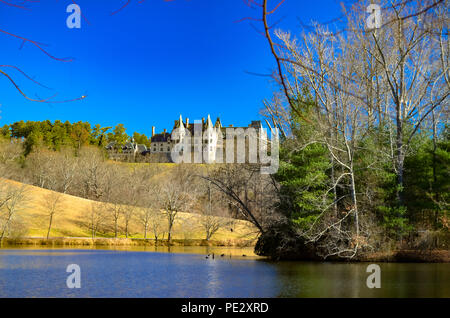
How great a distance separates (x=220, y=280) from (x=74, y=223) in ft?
130

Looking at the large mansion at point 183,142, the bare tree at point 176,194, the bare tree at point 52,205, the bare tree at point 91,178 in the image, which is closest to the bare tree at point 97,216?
the bare tree at point 52,205

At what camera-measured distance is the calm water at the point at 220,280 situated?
15367 millimetres

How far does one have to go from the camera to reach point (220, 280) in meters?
18.4

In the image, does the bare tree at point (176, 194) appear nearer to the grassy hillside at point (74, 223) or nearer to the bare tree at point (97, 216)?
the grassy hillside at point (74, 223)

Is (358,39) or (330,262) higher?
(358,39)

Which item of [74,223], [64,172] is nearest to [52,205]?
[74,223]

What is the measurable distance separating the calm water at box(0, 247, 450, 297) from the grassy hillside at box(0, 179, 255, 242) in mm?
24570

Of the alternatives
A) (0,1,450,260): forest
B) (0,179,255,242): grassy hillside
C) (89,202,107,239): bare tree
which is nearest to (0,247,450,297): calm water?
(0,1,450,260): forest

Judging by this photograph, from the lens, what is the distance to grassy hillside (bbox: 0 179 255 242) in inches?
1940
